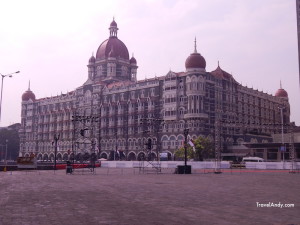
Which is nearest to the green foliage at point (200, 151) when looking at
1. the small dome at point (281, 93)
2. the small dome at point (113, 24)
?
the small dome at point (281, 93)

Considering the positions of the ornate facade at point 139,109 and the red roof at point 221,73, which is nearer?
the ornate facade at point 139,109

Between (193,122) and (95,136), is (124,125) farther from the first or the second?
(193,122)

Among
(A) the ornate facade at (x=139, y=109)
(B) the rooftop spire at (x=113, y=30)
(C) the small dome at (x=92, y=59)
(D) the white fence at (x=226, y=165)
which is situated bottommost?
(D) the white fence at (x=226, y=165)

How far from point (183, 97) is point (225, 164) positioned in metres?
29.4

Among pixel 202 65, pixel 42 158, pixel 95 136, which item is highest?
pixel 202 65

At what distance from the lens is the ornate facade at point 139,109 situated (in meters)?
85.3

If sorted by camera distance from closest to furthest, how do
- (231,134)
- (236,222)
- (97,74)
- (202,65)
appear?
(236,222), (202,65), (231,134), (97,74)

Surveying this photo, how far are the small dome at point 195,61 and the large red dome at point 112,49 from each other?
34.1 m

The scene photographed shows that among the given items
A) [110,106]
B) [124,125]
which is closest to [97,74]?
[110,106]

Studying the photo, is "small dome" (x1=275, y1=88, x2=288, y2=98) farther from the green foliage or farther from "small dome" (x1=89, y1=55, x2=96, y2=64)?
"small dome" (x1=89, y1=55, x2=96, y2=64)

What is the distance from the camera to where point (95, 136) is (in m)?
104

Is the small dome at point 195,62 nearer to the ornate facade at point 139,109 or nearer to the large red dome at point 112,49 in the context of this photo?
the ornate facade at point 139,109

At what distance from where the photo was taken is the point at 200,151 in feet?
250

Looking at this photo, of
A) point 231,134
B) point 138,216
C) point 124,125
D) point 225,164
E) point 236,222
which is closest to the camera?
point 236,222
